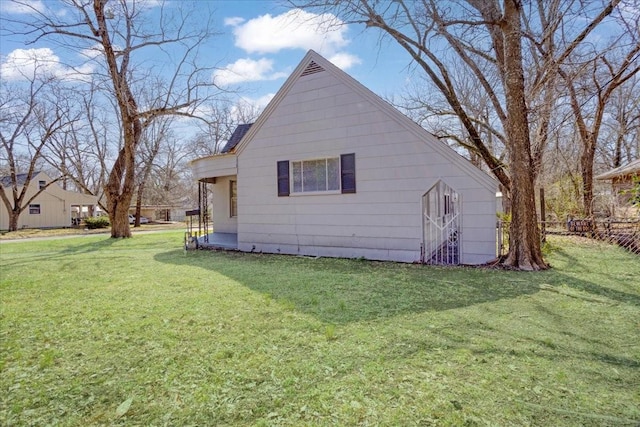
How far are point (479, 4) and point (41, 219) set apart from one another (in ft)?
117

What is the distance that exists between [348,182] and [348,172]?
0.25 m

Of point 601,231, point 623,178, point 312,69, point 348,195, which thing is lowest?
point 601,231

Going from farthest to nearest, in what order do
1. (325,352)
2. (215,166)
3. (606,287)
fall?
(215,166) < (606,287) < (325,352)

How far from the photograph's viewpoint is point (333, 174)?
899cm

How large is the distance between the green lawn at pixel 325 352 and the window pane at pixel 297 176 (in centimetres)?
398

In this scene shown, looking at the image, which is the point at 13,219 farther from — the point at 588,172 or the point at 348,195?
the point at 588,172

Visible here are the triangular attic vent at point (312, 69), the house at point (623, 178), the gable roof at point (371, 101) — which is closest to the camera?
the gable roof at point (371, 101)

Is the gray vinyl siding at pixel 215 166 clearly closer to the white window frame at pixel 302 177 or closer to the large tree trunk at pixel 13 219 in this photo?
the white window frame at pixel 302 177

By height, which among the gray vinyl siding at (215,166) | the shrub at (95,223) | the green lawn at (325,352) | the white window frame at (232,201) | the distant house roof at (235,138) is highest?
the distant house roof at (235,138)

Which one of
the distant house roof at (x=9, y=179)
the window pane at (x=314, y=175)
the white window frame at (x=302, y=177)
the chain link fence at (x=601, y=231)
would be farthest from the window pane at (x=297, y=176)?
the distant house roof at (x=9, y=179)

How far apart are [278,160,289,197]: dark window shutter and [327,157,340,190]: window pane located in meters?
1.20

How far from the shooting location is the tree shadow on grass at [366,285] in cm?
437

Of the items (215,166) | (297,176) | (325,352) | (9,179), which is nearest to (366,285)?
Result: (325,352)

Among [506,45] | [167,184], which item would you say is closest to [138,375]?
[506,45]
